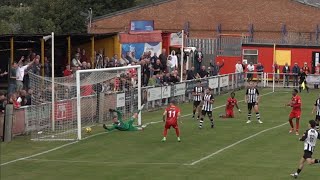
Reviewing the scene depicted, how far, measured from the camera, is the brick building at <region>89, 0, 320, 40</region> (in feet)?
266

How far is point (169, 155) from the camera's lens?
98.1 ft

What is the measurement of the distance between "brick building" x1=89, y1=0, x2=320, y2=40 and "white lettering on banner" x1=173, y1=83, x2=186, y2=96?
32.0 m

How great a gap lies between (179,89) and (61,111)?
1538 centimetres

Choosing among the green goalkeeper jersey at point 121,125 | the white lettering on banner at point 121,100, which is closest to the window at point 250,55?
the white lettering on banner at point 121,100

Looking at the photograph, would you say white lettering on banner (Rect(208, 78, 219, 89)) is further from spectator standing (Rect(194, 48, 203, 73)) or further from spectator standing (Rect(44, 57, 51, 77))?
spectator standing (Rect(44, 57, 51, 77))

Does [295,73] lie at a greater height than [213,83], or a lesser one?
greater

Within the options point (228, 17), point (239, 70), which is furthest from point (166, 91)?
point (228, 17)

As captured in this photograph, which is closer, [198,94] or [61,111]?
[61,111]

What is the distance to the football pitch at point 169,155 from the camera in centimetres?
2597

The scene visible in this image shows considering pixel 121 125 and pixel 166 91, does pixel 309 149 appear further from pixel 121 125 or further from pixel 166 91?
pixel 166 91

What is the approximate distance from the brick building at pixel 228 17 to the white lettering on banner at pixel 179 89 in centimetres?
3197

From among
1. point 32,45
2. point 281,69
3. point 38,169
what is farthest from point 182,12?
point 38,169

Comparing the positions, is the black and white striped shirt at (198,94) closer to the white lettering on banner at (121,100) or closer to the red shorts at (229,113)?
the red shorts at (229,113)

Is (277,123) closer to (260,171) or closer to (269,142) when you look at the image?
(269,142)
